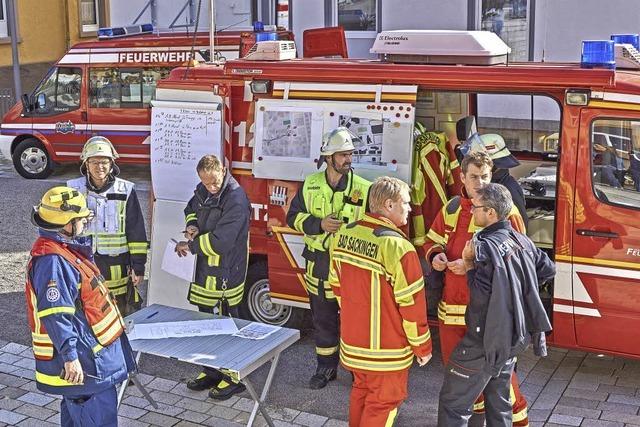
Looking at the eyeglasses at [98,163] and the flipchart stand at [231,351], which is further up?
the eyeglasses at [98,163]

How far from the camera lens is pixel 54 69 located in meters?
14.0

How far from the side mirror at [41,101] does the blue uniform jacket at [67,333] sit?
998 cm

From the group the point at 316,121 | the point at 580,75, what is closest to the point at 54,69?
the point at 316,121

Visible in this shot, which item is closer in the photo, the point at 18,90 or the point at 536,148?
the point at 536,148

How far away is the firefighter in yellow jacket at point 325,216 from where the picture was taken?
605 centimetres

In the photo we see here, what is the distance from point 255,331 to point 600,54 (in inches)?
113

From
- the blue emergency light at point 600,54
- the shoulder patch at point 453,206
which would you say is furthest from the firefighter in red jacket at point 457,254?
the blue emergency light at point 600,54

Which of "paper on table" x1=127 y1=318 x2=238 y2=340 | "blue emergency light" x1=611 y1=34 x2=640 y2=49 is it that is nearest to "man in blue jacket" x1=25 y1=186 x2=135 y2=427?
"paper on table" x1=127 y1=318 x2=238 y2=340

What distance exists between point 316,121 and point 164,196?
1.46 metres

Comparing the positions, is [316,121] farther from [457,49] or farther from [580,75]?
[580,75]

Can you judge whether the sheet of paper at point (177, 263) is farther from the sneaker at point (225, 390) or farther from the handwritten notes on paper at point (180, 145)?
the sneaker at point (225, 390)

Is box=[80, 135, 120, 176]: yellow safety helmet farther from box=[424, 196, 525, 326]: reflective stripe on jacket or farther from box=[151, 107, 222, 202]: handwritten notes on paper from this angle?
box=[424, 196, 525, 326]: reflective stripe on jacket

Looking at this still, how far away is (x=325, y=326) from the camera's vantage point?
20.8ft

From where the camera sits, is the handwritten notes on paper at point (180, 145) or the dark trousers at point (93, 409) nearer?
the dark trousers at point (93, 409)
